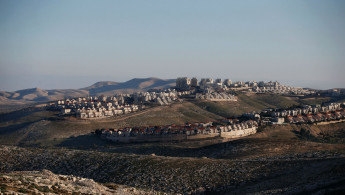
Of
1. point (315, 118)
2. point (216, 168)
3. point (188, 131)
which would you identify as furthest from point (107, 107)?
point (216, 168)

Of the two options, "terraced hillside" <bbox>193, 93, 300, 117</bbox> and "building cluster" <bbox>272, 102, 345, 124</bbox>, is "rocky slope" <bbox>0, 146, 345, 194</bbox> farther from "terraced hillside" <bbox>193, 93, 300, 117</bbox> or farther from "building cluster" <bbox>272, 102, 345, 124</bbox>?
"terraced hillside" <bbox>193, 93, 300, 117</bbox>

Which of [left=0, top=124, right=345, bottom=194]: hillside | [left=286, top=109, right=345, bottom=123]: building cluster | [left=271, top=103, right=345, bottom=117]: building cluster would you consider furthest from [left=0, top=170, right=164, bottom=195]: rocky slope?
[left=271, top=103, right=345, bottom=117]: building cluster

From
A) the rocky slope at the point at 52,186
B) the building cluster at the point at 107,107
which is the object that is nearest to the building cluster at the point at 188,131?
the building cluster at the point at 107,107

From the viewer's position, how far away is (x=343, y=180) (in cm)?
3128

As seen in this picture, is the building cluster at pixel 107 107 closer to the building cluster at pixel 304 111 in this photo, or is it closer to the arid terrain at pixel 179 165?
the arid terrain at pixel 179 165

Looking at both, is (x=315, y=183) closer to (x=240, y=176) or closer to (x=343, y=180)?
(x=343, y=180)

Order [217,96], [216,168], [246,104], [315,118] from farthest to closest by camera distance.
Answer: [217,96] → [246,104] → [315,118] → [216,168]

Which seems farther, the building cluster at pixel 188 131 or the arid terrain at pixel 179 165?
the building cluster at pixel 188 131

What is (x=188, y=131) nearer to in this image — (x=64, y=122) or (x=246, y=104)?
(x=64, y=122)

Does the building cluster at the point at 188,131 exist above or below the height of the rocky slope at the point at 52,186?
below

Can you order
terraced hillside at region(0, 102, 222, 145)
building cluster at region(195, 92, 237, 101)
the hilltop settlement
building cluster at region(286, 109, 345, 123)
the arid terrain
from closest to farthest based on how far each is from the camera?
the arid terrain
the hilltop settlement
terraced hillside at region(0, 102, 222, 145)
building cluster at region(286, 109, 345, 123)
building cluster at region(195, 92, 237, 101)

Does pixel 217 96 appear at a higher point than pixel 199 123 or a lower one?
higher

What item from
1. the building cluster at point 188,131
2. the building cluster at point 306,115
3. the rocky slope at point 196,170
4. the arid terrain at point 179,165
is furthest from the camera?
the building cluster at point 306,115

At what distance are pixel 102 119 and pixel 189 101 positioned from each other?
144 ft
